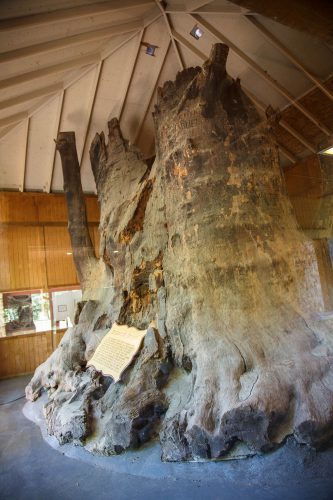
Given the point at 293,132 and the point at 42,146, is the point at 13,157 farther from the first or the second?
the point at 293,132

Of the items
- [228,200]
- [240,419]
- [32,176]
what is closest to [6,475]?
[240,419]

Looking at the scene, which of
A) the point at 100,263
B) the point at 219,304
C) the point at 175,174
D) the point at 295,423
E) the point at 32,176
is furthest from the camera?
the point at 32,176

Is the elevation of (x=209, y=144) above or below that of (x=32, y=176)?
below

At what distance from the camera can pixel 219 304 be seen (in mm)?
3537

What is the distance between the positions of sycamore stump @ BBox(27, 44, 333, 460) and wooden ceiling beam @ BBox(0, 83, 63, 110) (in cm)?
241

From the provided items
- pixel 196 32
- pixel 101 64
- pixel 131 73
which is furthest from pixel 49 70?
pixel 196 32

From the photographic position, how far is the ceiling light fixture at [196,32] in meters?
5.10

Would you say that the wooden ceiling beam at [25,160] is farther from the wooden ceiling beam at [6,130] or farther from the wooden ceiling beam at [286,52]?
the wooden ceiling beam at [286,52]

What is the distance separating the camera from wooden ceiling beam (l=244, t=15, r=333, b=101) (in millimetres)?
4504

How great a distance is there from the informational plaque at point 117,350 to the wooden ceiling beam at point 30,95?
388 centimetres

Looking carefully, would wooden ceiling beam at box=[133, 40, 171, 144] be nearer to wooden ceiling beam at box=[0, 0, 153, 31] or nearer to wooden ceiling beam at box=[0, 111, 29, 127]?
wooden ceiling beam at box=[0, 0, 153, 31]

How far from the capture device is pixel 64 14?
11.9 ft

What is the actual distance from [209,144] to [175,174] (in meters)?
0.55

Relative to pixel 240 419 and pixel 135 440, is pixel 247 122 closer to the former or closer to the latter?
pixel 240 419
